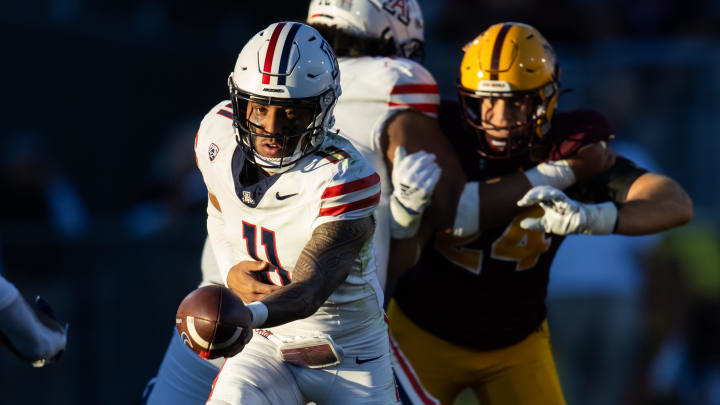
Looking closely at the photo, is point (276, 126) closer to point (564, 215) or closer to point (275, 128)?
point (275, 128)

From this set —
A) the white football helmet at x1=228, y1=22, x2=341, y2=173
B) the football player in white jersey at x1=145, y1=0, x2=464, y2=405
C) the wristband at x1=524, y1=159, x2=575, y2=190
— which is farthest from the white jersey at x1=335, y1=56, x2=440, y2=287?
the white football helmet at x1=228, y1=22, x2=341, y2=173

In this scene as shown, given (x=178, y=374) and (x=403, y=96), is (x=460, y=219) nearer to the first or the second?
(x=403, y=96)

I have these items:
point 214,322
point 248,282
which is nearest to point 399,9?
point 248,282

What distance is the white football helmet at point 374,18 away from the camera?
475 centimetres

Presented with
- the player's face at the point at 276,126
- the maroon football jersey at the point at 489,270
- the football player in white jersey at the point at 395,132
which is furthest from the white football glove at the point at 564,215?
the player's face at the point at 276,126

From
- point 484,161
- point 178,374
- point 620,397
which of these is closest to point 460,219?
point 484,161

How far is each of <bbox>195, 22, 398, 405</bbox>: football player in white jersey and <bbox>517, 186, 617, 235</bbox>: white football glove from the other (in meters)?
0.79

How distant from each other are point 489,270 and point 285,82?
1409mm

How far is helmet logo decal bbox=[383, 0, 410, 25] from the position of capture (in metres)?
4.82

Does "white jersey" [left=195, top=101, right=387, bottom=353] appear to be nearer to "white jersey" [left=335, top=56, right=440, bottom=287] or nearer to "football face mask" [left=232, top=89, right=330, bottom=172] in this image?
"football face mask" [left=232, top=89, right=330, bottom=172]

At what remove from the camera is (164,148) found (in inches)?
331

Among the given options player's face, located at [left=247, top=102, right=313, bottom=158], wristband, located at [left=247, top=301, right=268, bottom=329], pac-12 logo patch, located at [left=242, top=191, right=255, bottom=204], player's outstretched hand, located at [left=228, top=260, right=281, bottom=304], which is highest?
player's face, located at [left=247, top=102, right=313, bottom=158]

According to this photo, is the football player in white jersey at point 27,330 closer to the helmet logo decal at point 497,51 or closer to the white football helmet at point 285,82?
the white football helmet at point 285,82

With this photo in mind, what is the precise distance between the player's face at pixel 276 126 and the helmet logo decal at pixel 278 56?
105 millimetres
